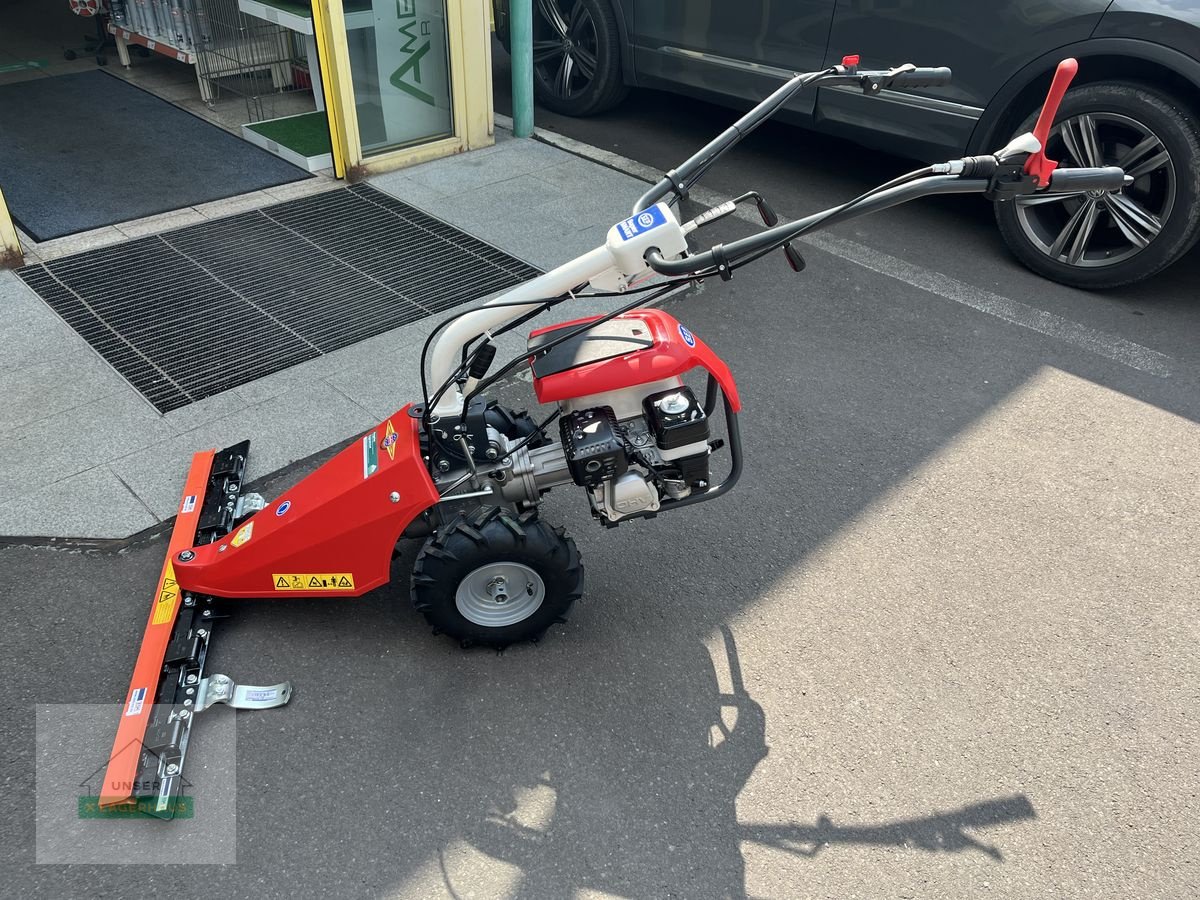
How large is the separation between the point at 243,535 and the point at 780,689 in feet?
5.89

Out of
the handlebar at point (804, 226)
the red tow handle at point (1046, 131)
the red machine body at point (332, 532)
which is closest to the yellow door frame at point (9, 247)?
the red machine body at point (332, 532)

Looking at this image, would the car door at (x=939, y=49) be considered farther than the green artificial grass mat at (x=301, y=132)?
No

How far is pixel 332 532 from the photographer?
288cm

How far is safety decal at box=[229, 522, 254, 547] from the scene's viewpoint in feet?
9.75

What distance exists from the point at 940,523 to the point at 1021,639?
1.95 ft

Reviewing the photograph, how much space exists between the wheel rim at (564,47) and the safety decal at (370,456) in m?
4.90

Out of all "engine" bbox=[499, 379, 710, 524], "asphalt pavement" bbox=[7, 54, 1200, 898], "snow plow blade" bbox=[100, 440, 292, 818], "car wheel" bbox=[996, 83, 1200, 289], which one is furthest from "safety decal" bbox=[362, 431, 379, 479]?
"car wheel" bbox=[996, 83, 1200, 289]

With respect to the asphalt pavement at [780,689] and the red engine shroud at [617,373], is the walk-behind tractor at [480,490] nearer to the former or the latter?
the red engine shroud at [617,373]

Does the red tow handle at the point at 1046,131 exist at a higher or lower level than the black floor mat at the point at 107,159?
higher

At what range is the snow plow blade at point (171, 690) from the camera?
2537 millimetres

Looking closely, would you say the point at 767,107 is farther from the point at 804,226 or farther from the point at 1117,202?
the point at 1117,202

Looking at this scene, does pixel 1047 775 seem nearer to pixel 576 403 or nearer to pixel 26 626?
pixel 576 403

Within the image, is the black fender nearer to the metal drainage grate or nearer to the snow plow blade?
the metal drainage grate

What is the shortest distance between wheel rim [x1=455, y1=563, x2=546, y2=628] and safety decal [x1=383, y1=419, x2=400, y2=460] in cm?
46
